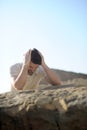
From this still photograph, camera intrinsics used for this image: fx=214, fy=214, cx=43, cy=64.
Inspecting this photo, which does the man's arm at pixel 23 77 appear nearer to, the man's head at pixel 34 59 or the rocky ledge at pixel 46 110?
the man's head at pixel 34 59

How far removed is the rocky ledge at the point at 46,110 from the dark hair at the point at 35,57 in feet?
4.73

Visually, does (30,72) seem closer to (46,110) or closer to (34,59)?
(34,59)

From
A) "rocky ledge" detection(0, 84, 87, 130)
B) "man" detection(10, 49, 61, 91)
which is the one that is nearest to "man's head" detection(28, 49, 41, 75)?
"man" detection(10, 49, 61, 91)

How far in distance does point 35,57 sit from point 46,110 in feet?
5.68

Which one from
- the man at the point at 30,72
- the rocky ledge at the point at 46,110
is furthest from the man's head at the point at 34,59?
the rocky ledge at the point at 46,110

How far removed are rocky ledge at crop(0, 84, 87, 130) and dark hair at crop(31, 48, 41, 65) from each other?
1442 mm

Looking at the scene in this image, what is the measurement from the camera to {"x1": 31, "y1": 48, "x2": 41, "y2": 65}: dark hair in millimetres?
2844

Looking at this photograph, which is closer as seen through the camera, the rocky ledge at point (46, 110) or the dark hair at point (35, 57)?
the rocky ledge at point (46, 110)

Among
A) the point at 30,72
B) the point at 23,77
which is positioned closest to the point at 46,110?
the point at 23,77

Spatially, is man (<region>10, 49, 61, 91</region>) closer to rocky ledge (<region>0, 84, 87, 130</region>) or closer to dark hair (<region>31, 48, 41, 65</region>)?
dark hair (<region>31, 48, 41, 65</region>)

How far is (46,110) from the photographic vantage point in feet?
4.18

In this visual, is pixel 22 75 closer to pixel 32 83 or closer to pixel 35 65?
pixel 35 65

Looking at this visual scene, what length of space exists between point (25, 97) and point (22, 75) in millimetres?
1561

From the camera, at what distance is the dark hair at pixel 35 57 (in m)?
2.84
